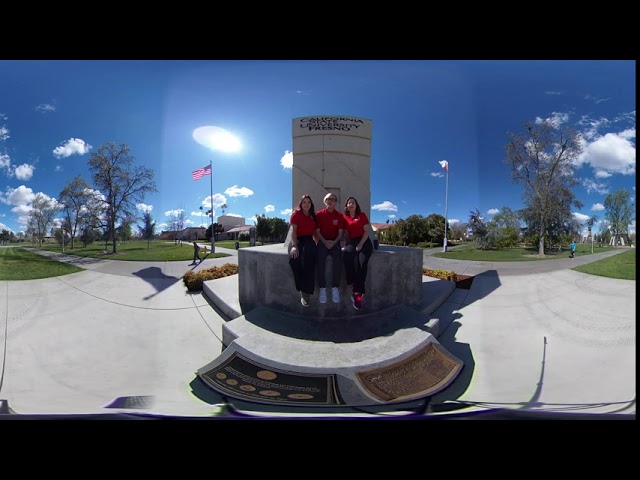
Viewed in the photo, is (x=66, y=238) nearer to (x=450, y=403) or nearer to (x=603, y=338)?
(x=450, y=403)

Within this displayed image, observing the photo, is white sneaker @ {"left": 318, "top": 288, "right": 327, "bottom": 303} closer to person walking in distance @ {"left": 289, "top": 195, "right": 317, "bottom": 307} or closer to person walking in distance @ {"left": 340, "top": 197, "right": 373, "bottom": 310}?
person walking in distance @ {"left": 289, "top": 195, "right": 317, "bottom": 307}

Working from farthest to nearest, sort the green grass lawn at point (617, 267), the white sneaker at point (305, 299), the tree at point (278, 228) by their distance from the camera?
the tree at point (278, 228)
the white sneaker at point (305, 299)
the green grass lawn at point (617, 267)

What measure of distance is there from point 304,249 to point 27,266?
3.78 metres

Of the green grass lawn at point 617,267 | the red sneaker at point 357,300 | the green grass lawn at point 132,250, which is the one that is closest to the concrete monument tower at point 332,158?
the red sneaker at point 357,300

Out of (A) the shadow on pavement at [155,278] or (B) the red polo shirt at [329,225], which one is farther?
(A) the shadow on pavement at [155,278]

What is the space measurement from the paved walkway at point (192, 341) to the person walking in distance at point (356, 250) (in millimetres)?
1289

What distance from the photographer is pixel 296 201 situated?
13.0 ft

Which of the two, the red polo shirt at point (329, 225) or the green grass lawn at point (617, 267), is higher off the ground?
the red polo shirt at point (329, 225)

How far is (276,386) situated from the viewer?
6.24ft

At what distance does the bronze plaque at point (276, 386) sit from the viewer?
187cm

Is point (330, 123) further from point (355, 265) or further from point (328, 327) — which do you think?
point (328, 327)

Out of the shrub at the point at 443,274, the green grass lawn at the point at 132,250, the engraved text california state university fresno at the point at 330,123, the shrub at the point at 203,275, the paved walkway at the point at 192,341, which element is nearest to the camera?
the paved walkway at the point at 192,341

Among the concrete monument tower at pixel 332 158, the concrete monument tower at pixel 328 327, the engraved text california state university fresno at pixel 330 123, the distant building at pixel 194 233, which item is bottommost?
the concrete monument tower at pixel 328 327

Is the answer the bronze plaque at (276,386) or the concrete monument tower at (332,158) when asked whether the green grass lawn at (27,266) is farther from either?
the concrete monument tower at (332,158)
